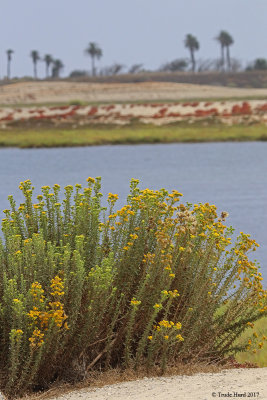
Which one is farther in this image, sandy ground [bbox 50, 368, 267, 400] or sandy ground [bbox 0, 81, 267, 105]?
sandy ground [bbox 0, 81, 267, 105]

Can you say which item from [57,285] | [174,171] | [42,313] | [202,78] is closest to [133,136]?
[174,171]

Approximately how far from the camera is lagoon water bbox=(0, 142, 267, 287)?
22.1 meters

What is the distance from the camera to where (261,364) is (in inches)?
319

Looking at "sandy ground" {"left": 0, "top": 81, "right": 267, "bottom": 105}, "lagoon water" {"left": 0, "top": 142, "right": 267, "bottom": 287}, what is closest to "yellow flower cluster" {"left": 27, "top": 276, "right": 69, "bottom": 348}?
"lagoon water" {"left": 0, "top": 142, "right": 267, "bottom": 287}

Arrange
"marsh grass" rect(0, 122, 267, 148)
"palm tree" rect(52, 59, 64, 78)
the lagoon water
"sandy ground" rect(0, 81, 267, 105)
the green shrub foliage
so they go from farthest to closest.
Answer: "palm tree" rect(52, 59, 64, 78) < "sandy ground" rect(0, 81, 267, 105) < "marsh grass" rect(0, 122, 267, 148) < the lagoon water < the green shrub foliage

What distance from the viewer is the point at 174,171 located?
33.3 m

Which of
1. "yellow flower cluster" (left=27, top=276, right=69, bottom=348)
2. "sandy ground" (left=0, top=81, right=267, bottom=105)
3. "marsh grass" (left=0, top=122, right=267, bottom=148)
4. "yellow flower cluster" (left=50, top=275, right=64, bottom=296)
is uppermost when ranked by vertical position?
"sandy ground" (left=0, top=81, right=267, bottom=105)

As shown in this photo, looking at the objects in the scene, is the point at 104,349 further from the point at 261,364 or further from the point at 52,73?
the point at 52,73

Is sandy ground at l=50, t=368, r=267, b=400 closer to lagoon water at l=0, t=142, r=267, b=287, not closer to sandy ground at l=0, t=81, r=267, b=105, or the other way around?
lagoon water at l=0, t=142, r=267, b=287

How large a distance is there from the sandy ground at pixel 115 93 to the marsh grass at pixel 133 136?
53.9m

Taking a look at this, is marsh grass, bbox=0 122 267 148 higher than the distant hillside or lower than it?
lower

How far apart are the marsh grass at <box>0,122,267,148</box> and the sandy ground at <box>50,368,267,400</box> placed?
42785mm

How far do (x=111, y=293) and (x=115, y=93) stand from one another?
11210cm

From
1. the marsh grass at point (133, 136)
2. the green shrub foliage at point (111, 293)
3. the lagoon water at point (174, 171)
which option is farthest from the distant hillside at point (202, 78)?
the green shrub foliage at point (111, 293)
